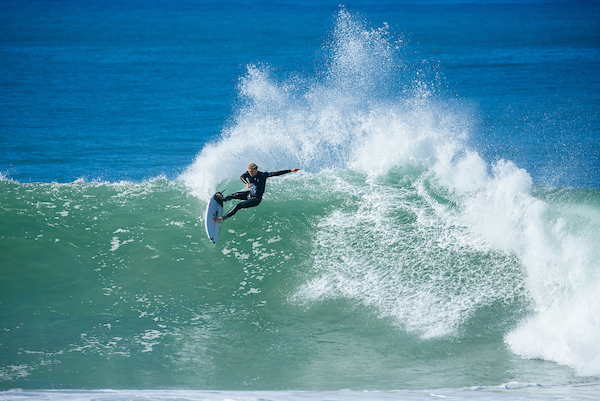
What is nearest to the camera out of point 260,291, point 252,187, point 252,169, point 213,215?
point 260,291

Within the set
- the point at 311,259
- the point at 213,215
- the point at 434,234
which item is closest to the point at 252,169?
the point at 213,215

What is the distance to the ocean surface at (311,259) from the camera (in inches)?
267

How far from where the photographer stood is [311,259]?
30.7ft

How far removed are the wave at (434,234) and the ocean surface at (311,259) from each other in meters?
0.03

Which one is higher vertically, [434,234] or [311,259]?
[434,234]

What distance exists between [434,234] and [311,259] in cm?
219

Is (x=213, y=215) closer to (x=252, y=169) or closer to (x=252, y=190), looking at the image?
(x=252, y=190)

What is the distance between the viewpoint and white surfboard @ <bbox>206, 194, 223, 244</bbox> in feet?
31.2

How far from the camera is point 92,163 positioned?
16.8 meters

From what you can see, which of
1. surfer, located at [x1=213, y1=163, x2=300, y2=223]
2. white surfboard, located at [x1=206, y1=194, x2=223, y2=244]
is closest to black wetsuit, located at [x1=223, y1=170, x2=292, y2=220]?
surfer, located at [x1=213, y1=163, x2=300, y2=223]

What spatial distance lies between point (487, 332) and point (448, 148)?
5.36 metres

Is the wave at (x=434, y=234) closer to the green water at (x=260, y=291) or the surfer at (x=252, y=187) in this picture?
Result: the green water at (x=260, y=291)

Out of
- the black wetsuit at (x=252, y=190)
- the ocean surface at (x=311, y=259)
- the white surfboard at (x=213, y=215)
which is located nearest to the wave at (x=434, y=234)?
the ocean surface at (x=311, y=259)

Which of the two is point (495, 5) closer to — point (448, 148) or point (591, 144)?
point (591, 144)
